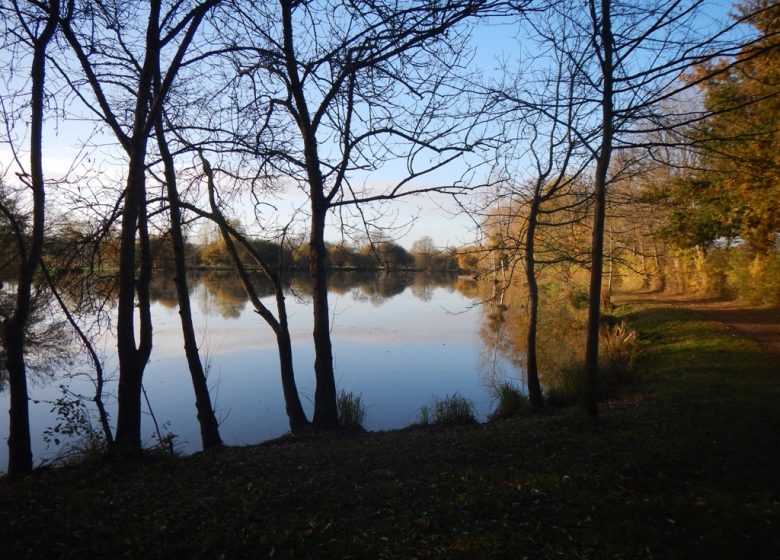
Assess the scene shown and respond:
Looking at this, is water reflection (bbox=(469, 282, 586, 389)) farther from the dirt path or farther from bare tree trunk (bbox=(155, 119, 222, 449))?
bare tree trunk (bbox=(155, 119, 222, 449))

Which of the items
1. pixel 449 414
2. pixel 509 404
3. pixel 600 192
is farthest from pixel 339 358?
pixel 600 192

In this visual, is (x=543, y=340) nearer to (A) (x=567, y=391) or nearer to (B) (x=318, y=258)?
(A) (x=567, y=391)

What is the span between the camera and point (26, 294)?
5.91 metres

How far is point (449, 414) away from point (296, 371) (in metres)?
6.46

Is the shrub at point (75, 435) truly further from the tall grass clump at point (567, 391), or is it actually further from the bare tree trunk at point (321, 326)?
the tall grass clump at point (567, 391)

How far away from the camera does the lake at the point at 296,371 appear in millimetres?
10742

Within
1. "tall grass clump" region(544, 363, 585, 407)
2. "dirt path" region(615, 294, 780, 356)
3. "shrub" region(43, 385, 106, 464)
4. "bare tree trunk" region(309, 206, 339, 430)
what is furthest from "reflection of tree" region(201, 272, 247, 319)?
"dirt path" region(615, 294, 780, 356)

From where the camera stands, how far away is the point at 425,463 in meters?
5.38

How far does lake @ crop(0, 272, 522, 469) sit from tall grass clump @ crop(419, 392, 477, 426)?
2.93ft

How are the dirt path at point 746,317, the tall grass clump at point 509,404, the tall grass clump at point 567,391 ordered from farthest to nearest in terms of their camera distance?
1. the dirt path at point 746,317
2. the tall grass clump at point 567,391
3. the tall grass clump at point 509,404

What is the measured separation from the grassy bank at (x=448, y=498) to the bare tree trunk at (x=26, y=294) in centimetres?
55

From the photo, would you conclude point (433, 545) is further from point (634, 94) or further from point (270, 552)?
point (634, 94)

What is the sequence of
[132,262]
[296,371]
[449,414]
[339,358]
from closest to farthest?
[132,262] → [449,414] → [296,371] → [339,358]

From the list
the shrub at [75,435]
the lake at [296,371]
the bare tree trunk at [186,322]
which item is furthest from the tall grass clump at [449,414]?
the shrub at [75,435]
